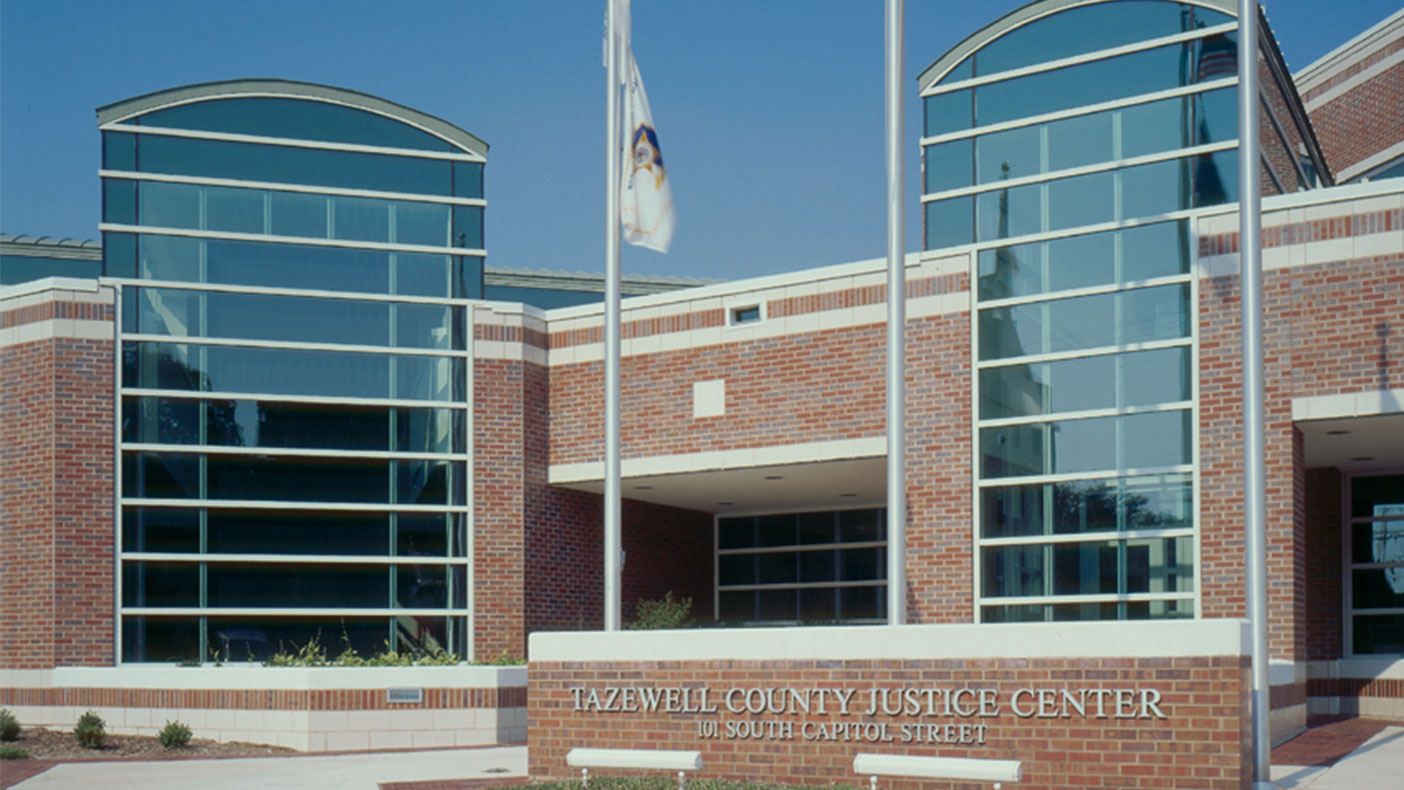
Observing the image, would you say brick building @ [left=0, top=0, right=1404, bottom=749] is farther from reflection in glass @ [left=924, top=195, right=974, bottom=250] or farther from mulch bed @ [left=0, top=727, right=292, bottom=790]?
mulch bed @ [left=0, top=727, right=292, bottom=790]

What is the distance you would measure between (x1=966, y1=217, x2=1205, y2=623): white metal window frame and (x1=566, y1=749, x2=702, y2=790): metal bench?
26.2ft

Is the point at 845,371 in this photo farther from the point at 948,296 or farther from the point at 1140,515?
the point at 1140,515

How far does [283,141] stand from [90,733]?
10.2 m

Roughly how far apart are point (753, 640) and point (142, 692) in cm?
1086

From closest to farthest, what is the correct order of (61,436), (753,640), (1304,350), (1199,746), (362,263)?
(1199,746), (753,640), (1304,350), (61,436), (362,263)

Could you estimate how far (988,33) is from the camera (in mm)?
22906

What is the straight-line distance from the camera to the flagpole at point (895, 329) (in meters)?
15.0

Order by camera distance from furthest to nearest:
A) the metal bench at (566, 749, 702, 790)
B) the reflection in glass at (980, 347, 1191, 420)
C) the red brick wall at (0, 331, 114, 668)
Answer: the red brick wall at (0, 331, 114, 668)
the reflection in glass at (980, 347, 1191, 420)
the metal bench at (566, 749, 702, 790)

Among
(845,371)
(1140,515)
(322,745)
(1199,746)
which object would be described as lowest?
(322,745)

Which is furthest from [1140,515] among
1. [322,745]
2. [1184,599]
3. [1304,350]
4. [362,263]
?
[362,263]

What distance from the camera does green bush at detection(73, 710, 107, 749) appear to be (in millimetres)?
19500

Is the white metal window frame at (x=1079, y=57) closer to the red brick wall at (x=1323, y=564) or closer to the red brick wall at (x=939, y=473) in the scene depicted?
the red brick wall at (x=939, y=473)

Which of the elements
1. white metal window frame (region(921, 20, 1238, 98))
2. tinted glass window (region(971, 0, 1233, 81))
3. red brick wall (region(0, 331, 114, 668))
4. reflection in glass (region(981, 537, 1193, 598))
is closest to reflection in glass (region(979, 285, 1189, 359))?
reflection in glass (region(981, 537, 1193, 598))

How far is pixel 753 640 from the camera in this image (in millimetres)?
14805
